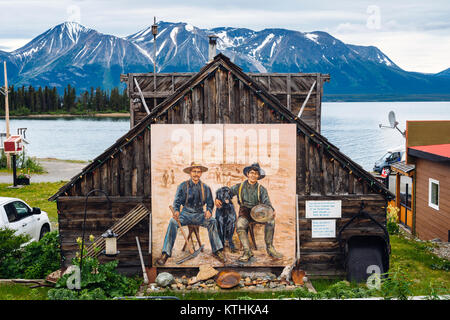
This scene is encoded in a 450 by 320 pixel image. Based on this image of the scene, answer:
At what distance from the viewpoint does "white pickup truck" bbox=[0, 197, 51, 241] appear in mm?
16281

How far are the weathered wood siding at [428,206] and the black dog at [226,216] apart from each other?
1233 centimetres

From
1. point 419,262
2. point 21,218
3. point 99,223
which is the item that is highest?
point 99,223

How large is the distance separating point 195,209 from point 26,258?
572 centimetres

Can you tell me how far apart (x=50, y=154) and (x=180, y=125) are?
77.3 meters

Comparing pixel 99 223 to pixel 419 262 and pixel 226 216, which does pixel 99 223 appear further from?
pixel 419 262

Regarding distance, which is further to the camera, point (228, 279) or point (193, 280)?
point (193, 280)

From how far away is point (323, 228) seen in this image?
13.7m

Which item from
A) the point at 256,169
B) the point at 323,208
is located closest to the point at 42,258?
the point at 256,169

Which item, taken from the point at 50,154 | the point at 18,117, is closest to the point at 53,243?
the point at 50,154

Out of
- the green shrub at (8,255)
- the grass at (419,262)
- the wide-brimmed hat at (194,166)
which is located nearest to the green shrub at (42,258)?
the green shrub at (8,255)

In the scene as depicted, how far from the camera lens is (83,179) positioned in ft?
44.4

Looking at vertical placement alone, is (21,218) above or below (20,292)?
above

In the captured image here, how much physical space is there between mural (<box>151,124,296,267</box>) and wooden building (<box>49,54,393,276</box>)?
0.28 m

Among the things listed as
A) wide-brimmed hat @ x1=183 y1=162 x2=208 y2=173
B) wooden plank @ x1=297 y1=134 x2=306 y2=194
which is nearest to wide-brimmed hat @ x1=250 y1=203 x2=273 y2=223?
wooden plank @ x1=297 y1=134 x2=306 y2=194
